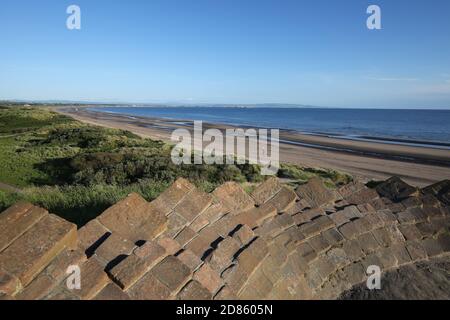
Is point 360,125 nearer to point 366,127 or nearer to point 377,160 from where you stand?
point 366,127

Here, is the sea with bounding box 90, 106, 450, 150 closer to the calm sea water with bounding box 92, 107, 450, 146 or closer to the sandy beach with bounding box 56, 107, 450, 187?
the calm sea water with bounding box 92, 107, 450, 146

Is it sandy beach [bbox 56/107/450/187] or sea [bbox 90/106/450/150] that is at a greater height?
sea [bbox 90/106/450/150]

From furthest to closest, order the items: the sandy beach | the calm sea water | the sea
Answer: the calm sea water < the sea < the sandy beach

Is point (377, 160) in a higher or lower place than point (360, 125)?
lower

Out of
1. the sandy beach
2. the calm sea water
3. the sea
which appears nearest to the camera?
the sandy beach

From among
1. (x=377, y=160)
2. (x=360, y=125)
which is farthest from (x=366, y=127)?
(x=377, y=160)

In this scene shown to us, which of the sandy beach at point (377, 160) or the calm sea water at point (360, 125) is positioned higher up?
the calm sea water at point (360, 125)

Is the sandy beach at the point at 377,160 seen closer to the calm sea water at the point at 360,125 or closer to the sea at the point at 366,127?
Answer: the sea at the point at 366,127

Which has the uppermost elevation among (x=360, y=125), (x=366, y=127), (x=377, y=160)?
(x=360, y=125)

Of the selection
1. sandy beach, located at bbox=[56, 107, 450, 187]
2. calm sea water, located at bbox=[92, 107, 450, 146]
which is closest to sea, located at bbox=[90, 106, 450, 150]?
calm sea water, located at bbox=[92, 107, 450, 146]

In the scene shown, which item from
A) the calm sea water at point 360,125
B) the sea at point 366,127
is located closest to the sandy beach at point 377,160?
the sea at point 366,127
